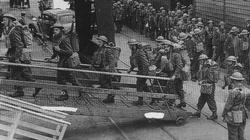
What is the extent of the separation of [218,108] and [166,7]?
621 inches

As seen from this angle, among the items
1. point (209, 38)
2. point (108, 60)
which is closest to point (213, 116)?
point (108, 60)

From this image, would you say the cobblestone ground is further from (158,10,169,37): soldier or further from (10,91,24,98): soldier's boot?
(158,10,169,37): soldier

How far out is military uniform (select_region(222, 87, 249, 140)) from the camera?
29.5 feet

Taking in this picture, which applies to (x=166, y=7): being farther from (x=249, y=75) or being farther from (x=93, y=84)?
(x=93, y=84)

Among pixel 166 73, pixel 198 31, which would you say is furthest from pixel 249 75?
pixel 166 73

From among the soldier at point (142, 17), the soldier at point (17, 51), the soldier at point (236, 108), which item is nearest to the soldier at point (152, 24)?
the soldier at point (142, 17)

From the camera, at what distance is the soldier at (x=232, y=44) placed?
15.5 m

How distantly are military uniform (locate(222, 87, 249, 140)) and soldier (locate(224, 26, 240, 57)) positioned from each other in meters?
6.56

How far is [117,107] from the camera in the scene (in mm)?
10828

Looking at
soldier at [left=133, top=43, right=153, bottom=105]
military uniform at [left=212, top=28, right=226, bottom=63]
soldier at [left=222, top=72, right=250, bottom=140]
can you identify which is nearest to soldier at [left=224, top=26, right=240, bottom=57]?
military uniform at [left=212, top=28, right=226, bottom=63]

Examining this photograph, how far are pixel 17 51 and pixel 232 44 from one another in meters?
7.97

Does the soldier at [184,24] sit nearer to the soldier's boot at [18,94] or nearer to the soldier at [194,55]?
the soldier at [194,55]

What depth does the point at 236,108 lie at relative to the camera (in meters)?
9.09

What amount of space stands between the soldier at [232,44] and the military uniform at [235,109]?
6.56m
